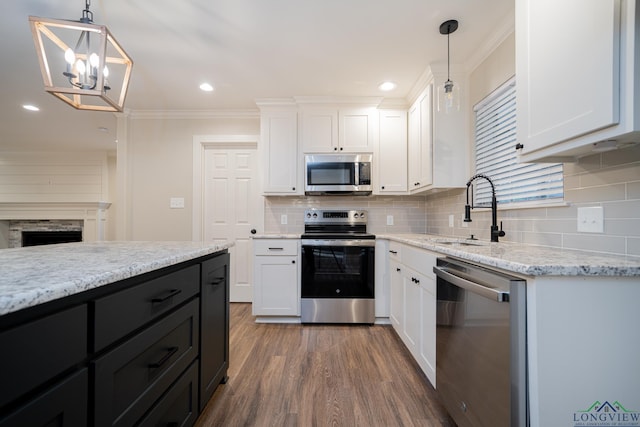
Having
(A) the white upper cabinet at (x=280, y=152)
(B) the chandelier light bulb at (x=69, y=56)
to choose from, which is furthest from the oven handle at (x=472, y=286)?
(B) the chandelier light bulb at (x=69, y=56)

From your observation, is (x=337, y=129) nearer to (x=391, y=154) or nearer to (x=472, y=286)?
(x=391, y=154)

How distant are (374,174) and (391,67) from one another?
1.10m

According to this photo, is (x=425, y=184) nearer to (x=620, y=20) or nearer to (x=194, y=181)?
(x=620, y=20)

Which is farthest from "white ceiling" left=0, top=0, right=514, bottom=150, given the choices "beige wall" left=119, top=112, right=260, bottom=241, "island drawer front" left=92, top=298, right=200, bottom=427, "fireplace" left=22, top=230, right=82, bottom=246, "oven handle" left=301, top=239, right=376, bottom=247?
"fireplace" left=22, top=230, right=82, bottom=246

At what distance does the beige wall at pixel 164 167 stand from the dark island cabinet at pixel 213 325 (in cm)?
217

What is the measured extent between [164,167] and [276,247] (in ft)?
6.63

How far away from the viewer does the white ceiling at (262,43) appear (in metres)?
1.80

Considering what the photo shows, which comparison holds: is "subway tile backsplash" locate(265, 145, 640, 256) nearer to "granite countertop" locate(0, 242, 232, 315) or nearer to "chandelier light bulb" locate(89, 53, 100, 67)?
"granite countertop" locate(0, 242, 232, 315)

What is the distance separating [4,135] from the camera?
4613 mm

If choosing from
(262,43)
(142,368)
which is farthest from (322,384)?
(262,43)

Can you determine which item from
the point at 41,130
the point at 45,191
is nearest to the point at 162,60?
the point at 41,130

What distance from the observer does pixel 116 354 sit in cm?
80

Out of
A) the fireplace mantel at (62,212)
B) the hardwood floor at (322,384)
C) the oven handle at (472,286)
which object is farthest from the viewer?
the fireplace mantel at (62,212)

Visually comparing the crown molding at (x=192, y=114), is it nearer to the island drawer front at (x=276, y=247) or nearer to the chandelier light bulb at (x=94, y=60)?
the island drawer front at (x=276, y=247)
